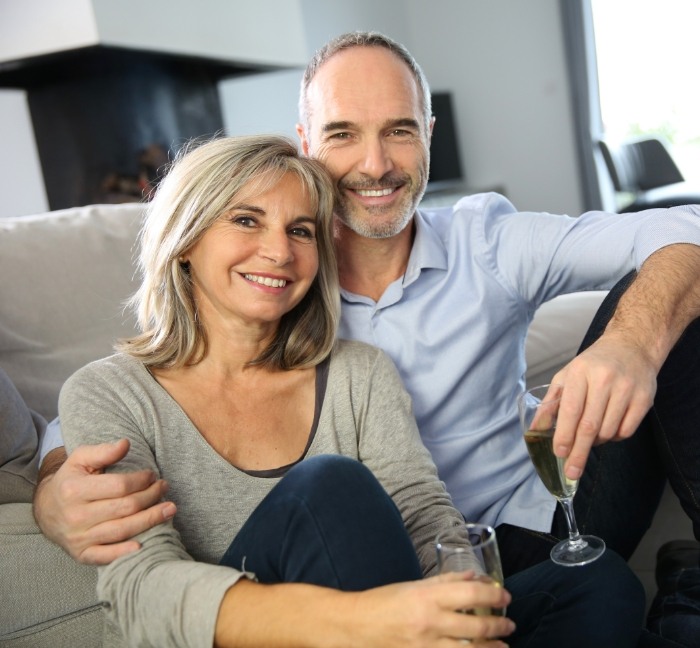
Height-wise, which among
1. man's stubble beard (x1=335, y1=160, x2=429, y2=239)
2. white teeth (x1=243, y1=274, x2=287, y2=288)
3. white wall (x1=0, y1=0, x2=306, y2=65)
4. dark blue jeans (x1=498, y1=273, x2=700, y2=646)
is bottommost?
dark blue jeans (x1=498, y1=273, x2=700, y2=646)

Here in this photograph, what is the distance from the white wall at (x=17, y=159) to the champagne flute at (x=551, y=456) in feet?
11.1

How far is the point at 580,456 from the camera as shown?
1147mm

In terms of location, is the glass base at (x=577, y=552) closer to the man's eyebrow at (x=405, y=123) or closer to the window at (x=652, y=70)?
the man's eyebrow at (x=405, y=123)

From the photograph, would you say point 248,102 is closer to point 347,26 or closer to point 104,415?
point 347,26

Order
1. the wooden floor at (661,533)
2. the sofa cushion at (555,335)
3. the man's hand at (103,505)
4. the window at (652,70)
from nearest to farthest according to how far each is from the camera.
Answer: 1. the man's hand at (103,505)
2. the wooden floor at (661,533)
3. the sofa cushion at (555,335)
4. the window at (652,70)

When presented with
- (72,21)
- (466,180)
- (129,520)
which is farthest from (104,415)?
(466,180)

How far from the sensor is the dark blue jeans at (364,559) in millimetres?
1067

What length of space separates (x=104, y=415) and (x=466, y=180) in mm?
6059

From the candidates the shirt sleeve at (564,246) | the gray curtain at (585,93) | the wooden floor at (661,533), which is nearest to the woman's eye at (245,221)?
the shirt sleeve at (564,246)

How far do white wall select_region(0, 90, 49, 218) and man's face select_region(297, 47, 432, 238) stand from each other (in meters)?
2.70

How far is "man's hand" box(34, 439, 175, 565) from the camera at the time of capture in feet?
3.68

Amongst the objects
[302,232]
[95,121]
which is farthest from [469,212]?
[95,121]

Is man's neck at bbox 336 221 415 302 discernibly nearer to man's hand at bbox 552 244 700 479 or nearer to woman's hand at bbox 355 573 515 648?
man's hand at bbox 552 244 700 479

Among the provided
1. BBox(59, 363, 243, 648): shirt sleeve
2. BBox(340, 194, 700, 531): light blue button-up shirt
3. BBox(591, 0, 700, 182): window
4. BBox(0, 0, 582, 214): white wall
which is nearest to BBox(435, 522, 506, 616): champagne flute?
BBox(59, 363, 243, 648): shirt sleeve
